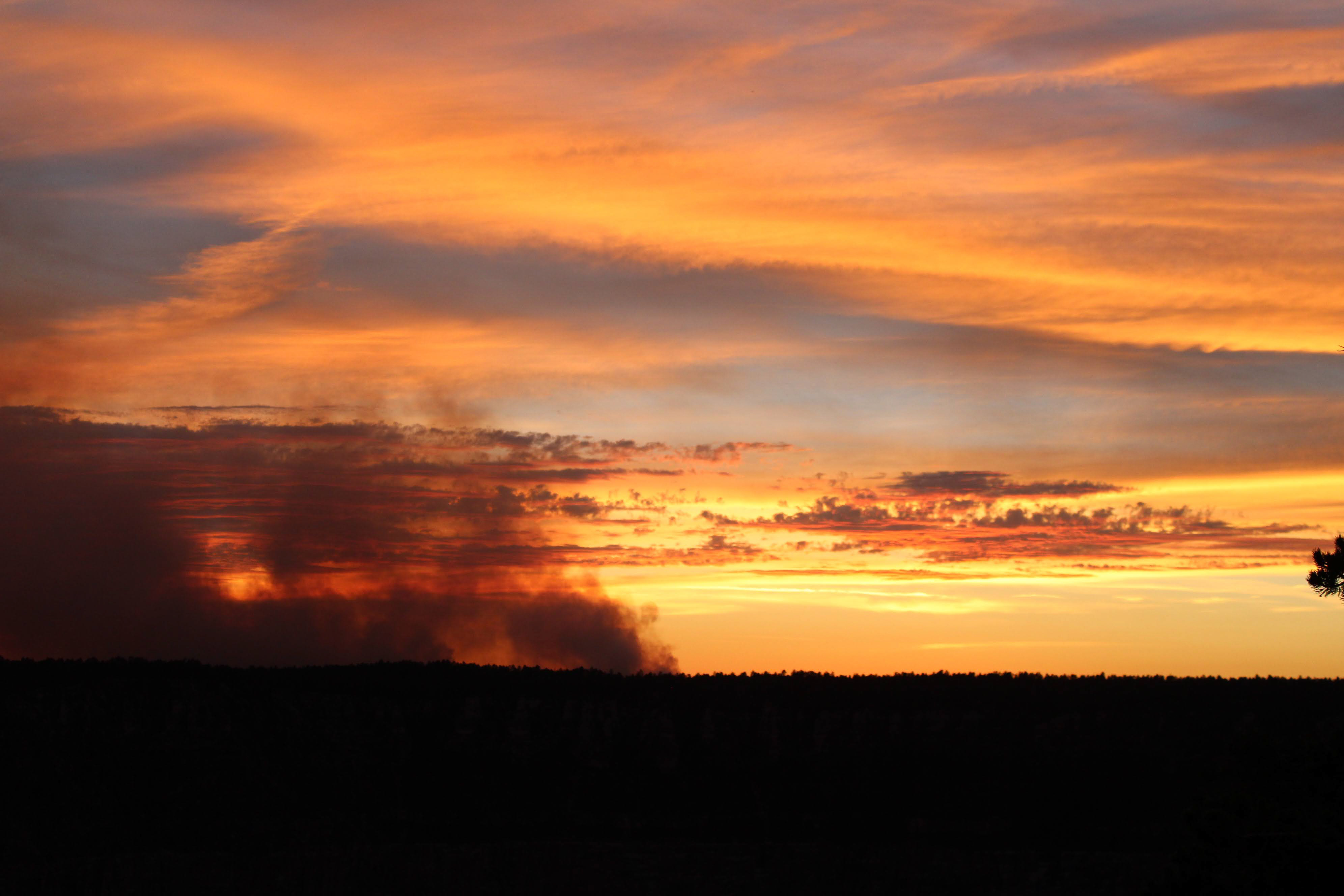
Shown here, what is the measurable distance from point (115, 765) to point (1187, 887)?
191601 mm

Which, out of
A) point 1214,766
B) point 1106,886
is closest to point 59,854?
point 1106,886

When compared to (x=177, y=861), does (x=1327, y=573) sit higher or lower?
lower

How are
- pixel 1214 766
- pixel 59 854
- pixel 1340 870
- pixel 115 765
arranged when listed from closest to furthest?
pixel 1340 870 → pixel 1214 766 → pixel 59 854 → pixel 115 765

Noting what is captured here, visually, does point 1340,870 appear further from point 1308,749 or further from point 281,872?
point 281,872

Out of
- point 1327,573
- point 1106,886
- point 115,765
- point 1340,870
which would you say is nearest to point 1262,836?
point 1340,870

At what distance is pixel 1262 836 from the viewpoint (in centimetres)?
3700

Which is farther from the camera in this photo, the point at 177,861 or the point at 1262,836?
the point at 177,861

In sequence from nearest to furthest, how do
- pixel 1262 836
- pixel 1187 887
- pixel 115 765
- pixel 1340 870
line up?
pixel 1340 870
pixel 1262 836
pixel 1187 887
pixel 115 765

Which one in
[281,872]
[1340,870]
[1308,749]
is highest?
[281,872]

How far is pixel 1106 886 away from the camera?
7844 inches

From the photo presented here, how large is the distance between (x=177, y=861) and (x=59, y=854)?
16.5m

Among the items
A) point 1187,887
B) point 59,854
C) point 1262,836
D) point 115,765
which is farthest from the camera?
point 115,765

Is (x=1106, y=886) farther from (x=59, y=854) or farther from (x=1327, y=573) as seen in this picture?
(x=1327, y=573)

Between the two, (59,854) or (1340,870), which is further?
(59,854)
